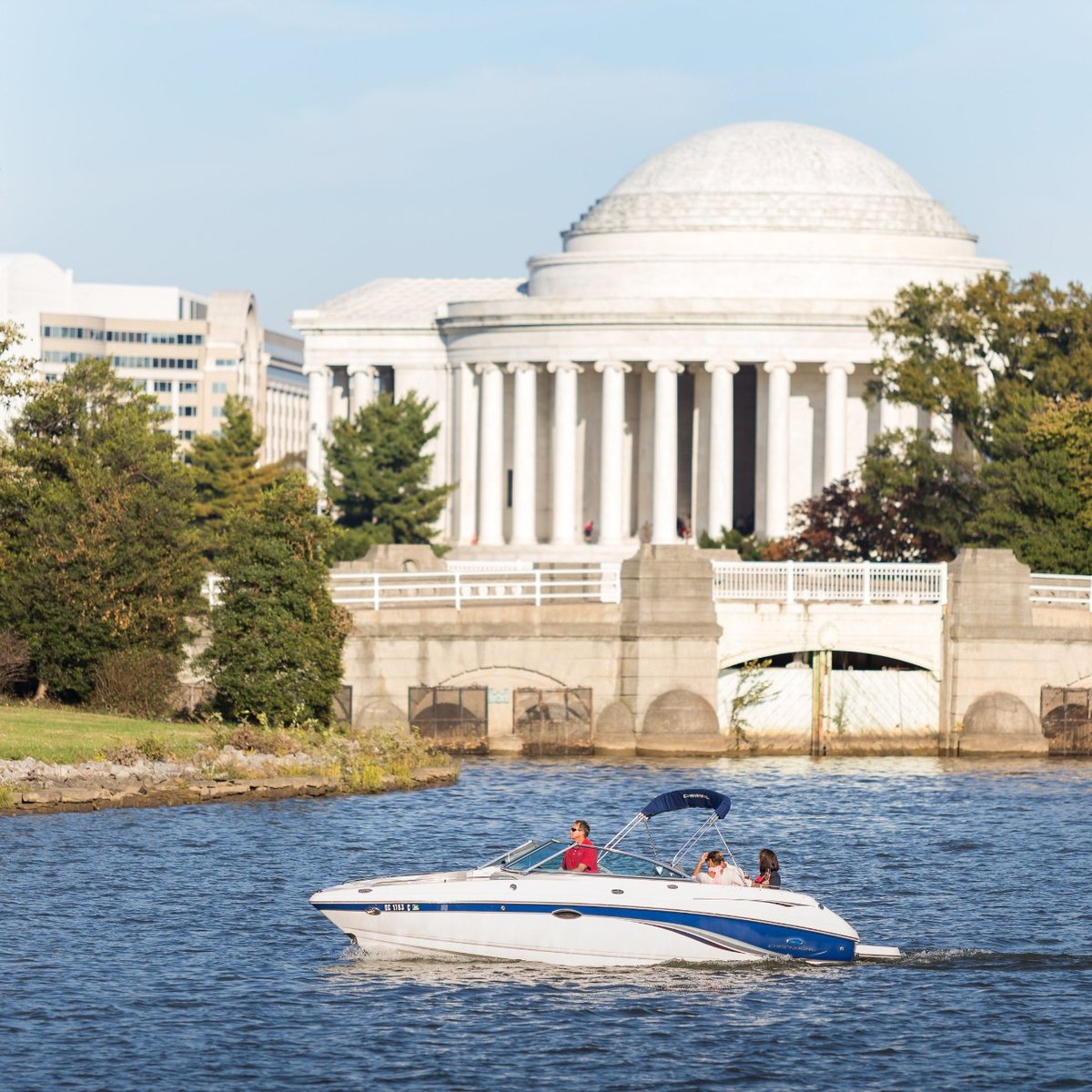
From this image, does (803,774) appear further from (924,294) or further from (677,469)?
(677,469)

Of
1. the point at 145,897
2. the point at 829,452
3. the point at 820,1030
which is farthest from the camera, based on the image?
the point at 829,452

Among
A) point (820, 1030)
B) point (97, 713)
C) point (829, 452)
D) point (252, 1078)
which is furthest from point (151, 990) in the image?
point (829, 452)

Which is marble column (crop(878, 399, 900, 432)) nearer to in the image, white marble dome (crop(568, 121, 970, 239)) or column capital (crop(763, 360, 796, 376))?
column capital (crop(763, 360, 796, 376))

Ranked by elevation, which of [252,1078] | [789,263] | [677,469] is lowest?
[252,1078]

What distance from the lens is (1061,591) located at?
266 ft

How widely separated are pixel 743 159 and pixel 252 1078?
4042 inches

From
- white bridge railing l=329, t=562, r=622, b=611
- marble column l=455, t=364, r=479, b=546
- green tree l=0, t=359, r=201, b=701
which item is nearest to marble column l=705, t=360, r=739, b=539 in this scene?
marble column l=455, t=364, r=479, b=546

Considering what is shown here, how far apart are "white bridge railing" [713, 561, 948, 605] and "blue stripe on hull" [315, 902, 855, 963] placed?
34.7 m

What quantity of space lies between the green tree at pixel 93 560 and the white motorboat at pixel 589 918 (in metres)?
29.8

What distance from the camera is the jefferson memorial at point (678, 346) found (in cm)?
12738

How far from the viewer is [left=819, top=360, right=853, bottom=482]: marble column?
126938 millimetres

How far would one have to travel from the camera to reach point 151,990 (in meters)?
42.4

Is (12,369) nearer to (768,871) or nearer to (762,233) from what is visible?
(768,871)

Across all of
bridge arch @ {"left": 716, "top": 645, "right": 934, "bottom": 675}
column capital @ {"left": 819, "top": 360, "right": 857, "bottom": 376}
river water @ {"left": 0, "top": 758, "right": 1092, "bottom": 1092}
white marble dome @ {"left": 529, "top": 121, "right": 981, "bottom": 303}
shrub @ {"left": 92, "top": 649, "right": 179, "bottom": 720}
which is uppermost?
white marble dome @ {"left": 529, "top": 121, "right": 981, "bottom": 303}
